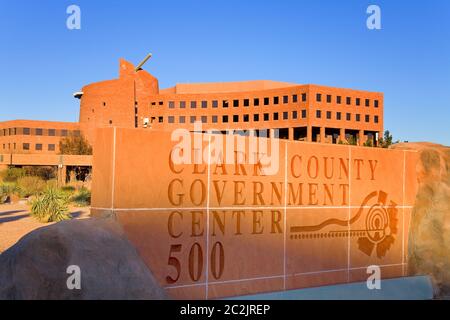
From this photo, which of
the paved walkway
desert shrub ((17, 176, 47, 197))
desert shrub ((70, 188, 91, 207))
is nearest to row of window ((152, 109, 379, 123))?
desert shrub ((17, 176, 47, 197))

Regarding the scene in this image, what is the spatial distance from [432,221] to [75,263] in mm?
8260

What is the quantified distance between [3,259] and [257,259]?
4.21 m

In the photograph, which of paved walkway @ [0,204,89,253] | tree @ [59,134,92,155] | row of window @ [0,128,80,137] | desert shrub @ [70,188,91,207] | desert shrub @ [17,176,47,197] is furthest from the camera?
row of window @ [0,128,80,137]

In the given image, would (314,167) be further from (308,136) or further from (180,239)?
(308,136)

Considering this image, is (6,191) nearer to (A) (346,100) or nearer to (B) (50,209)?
(B) (50,209)

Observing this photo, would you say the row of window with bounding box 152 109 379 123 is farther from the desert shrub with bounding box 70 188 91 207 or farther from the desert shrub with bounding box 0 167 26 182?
the desert shrub with bounding box 70 188 91 207

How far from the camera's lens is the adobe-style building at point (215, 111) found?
8744 cm

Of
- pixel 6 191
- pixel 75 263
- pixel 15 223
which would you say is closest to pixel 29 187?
pixel 6 191

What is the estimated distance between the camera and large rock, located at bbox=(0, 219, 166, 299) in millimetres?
6691

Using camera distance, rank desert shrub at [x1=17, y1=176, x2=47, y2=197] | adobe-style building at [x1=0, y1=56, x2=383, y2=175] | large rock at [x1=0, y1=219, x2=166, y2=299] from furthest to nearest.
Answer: adobe-style building at [x1=0, y1=56, x2=383, y2=175], desert shrub at [x1=17, y1=176, x2=47, y2=197], large rock at [x1=0, y1=219, x2=166, y2=299]

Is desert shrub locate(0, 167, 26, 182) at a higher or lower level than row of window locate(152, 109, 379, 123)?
lower

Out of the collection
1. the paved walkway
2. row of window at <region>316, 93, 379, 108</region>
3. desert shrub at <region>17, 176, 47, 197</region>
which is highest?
row of window at <region>316, 93, 379, 108</region>

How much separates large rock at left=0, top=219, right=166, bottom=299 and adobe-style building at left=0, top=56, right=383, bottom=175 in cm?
7811

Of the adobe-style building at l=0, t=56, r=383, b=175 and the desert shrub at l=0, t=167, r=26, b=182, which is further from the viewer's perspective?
the adobe-style building at l=0, t=56, r=383, b=175
